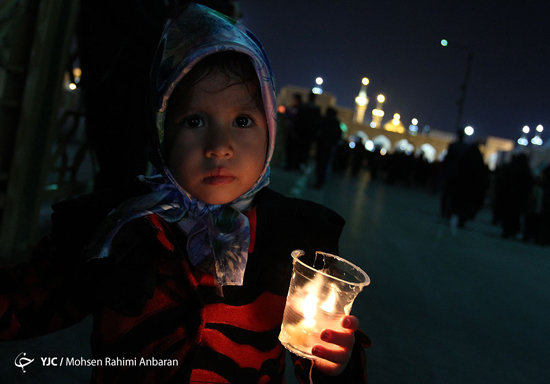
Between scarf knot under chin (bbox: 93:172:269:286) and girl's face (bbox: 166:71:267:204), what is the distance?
5 centimetres

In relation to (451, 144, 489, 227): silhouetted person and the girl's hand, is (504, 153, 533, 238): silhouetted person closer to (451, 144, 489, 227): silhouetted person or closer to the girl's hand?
(451, 144, 489, 227): silhouetted person

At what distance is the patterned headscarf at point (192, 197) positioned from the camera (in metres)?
1.15

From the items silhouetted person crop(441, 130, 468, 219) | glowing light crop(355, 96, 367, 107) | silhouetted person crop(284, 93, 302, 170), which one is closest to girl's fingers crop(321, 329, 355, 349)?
silhouetted person crop(441, 130, 468, 219)

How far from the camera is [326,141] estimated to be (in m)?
10.0

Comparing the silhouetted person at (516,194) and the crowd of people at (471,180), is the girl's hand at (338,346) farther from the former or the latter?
the silhouetted person at (516,194)

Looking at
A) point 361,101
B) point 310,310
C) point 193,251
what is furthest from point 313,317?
point 361,101

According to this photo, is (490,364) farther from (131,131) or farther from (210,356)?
(131,131)

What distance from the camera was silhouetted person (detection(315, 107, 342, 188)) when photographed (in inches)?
386

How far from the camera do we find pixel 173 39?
1.25 m

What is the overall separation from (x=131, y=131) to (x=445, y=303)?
302cm

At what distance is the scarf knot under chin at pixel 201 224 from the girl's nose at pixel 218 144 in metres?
0.16

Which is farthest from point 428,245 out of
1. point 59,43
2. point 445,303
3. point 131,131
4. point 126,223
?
point 126,223

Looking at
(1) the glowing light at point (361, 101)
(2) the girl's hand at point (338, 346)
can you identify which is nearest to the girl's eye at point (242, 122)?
(2) the girl's hand at point (338, 346)

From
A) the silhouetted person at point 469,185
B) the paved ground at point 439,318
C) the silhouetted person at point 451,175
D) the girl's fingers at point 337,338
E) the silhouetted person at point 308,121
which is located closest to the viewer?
the girl's fingers at point 337,338
